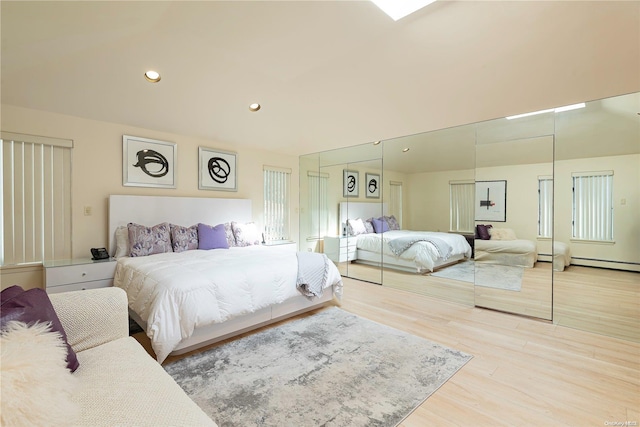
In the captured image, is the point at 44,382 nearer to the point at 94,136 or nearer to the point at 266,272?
the point at 266,272

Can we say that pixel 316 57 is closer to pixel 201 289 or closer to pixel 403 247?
pixel 201 289

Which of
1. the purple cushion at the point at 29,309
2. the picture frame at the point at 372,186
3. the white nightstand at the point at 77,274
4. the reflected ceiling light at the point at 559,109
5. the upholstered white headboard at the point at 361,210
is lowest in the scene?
the white nightstand at the point at 77,274

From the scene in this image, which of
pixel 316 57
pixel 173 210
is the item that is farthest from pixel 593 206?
pixel 173 210

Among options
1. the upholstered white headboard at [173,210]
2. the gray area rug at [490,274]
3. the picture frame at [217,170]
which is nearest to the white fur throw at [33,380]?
the upholstered white headboard at [173,210]

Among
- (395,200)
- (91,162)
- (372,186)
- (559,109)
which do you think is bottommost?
(395,200)

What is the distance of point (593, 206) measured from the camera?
3.01 meters

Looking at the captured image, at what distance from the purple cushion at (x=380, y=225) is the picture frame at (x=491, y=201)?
1.34 meters

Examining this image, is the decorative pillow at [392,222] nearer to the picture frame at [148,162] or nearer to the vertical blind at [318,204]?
the vertical blind at [318,204]

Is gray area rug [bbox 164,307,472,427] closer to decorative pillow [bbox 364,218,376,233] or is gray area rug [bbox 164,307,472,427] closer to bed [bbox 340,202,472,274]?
bed [bbox 340,202,472,274]

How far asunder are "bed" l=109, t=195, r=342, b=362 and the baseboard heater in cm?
233

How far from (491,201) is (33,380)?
4062 mm

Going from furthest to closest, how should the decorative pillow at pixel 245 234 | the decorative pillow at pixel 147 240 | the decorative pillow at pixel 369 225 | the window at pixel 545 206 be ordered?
the decorative pillow at pixel 369 225, the decorative pillow at pixel 245 234, the decorative pillow at pixel 147 240, the window at pixel 545 206

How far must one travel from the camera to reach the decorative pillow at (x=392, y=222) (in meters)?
4.42

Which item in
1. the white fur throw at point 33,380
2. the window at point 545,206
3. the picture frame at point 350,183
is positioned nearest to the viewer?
the white fur throw at point 33,380
